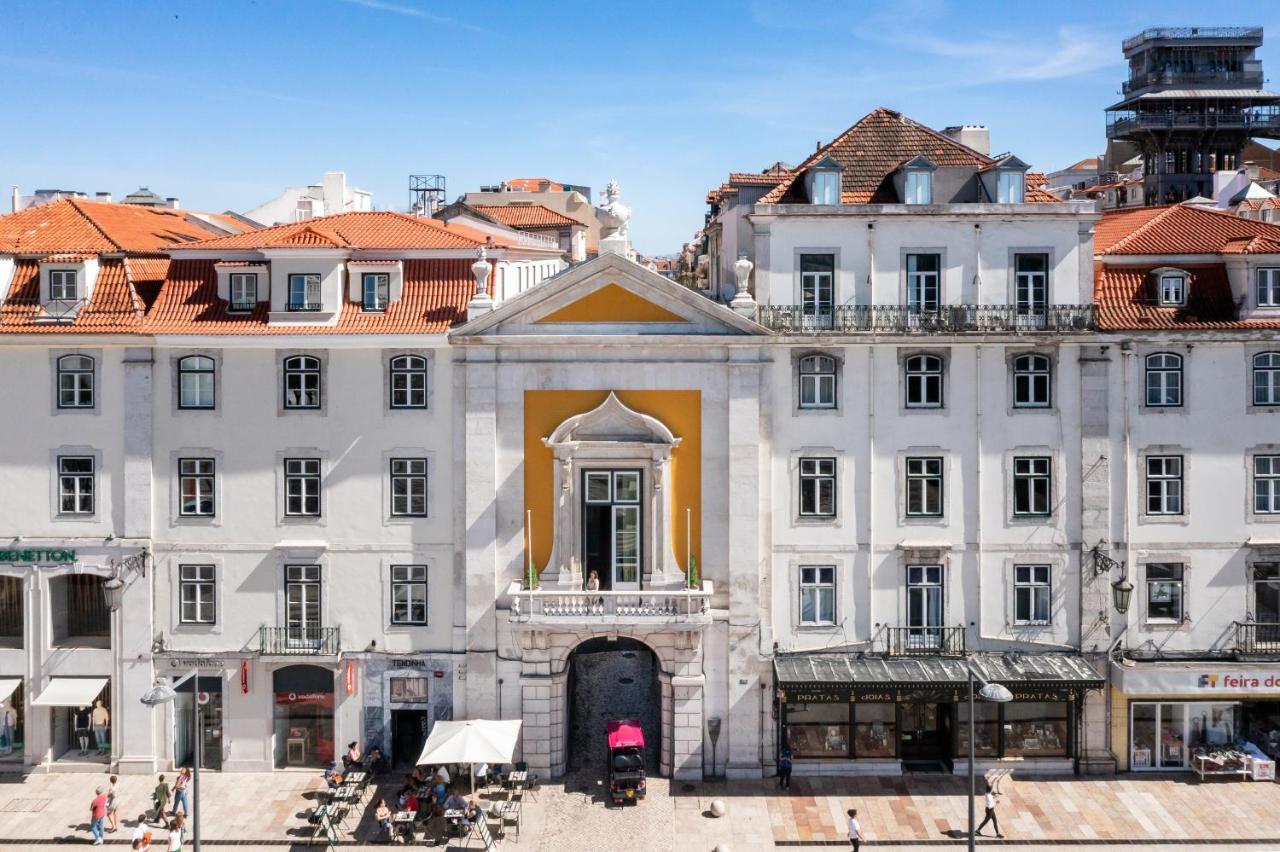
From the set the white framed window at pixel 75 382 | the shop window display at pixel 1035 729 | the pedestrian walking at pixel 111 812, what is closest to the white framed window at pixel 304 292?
the white framed window at pixel 75 382

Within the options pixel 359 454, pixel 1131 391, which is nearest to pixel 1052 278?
pixel 1131 391

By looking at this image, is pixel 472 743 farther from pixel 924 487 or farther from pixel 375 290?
pixel 924 487

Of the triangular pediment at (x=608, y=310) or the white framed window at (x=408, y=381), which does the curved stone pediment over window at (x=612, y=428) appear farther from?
the white framed window at (x=408, y=381)

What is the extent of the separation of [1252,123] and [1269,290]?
6056 centimetres

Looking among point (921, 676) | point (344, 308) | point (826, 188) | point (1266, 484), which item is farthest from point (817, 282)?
point (1266, 484)

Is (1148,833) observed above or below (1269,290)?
below

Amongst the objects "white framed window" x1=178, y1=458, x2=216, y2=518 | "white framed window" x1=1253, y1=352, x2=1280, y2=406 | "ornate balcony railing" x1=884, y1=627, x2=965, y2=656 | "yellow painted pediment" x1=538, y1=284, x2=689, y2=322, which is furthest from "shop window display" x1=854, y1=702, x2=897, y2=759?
"white framed window" x1=178, y1=458, x2=216, y2=518

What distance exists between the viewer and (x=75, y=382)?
38562mm

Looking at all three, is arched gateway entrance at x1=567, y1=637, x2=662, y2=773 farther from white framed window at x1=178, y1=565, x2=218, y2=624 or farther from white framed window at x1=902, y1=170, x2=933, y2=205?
white framed window at x1=902, y1=170, x2=933, y2=205

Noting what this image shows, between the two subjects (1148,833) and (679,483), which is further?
(679,483)

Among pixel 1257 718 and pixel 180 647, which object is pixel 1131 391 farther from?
pixel 180 647

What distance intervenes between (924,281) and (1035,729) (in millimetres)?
13548

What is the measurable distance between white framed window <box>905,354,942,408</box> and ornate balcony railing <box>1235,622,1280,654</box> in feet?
36.1

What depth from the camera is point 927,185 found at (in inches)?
1518
